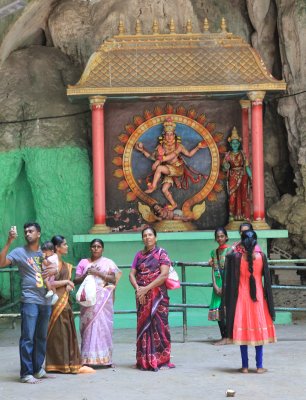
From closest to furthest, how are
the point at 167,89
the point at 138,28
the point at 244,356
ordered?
the point at 244,356 → the point at 167,89 → the point at 138,28

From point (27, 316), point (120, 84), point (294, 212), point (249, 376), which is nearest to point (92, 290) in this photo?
point (27, 316)

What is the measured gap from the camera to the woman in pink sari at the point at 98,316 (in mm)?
8172

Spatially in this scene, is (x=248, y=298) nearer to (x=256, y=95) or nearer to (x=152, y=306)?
(x=152, y=306)

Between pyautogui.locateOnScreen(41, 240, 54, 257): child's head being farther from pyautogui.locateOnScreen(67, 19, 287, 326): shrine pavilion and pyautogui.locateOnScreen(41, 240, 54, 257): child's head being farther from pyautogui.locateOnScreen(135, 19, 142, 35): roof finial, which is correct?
pyautogui.locateOnScreen(135, 19, 142, 35): roof finial

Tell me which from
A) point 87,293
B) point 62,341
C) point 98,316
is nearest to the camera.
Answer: point 62,341

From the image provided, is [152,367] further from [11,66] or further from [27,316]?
[11,66]

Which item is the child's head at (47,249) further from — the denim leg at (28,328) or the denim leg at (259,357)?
the denim leg at (259,357)

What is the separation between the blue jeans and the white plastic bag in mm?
583

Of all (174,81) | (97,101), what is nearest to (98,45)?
(97,101)

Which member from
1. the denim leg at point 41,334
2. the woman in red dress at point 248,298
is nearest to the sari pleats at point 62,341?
the denim leg at point 41,334

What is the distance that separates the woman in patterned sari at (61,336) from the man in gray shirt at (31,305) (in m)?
0.37

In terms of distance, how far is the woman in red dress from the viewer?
24.7ft

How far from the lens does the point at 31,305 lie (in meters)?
7.36

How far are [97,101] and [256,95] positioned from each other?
2244mm
